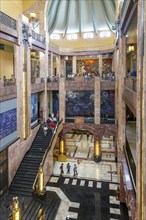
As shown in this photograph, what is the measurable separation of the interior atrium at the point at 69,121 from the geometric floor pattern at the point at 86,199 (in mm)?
53

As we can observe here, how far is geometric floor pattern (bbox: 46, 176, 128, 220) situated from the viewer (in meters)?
11.8

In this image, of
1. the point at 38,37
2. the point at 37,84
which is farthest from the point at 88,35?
the point at 37,84

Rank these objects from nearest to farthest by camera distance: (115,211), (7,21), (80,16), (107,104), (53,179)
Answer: (115,211) < (7,21) < (53,179) < (107,104) < (80,16)

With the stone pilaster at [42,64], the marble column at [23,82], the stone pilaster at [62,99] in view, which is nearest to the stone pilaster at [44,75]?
the stone pilaster at [42,64]

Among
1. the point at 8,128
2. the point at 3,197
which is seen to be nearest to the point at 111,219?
the point at 3,197

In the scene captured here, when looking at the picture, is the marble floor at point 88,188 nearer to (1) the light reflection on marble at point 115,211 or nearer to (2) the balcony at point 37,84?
(1) the light reflection on marble at point 115,211

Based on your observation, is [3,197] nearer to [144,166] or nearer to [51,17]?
[144,166]

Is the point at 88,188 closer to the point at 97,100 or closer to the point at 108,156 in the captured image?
the point at 108,156

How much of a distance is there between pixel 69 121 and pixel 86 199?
8.49 m

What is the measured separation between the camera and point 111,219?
1141 cm

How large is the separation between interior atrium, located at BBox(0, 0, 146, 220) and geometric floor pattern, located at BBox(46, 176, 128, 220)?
53 millimetres

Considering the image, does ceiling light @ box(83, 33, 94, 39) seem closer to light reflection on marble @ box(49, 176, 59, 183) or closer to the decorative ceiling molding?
the decorative ceiling molding

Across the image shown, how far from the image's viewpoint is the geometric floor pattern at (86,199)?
1175 cm

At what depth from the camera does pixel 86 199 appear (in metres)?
13.3
